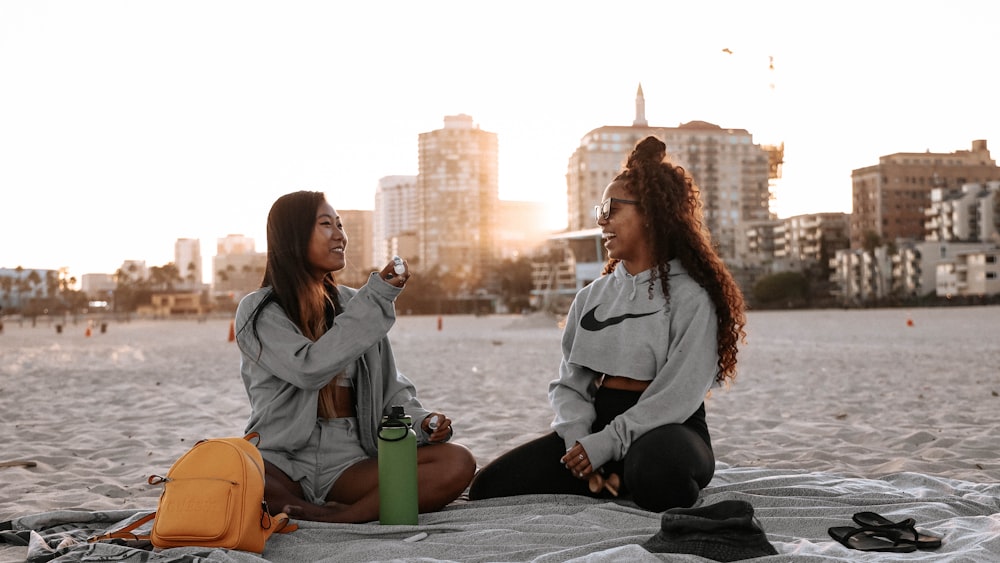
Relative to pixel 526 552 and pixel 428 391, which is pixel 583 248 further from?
pixel 526 552

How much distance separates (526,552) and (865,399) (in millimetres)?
5911

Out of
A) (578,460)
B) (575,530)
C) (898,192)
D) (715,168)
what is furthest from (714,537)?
(715,168)

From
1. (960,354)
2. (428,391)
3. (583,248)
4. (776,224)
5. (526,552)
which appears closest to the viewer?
(526,552)

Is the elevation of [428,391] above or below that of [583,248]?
below

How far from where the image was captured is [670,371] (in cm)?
331

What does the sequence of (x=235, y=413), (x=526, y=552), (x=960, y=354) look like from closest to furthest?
(x=526, y=552) < (x=235, y=413) < (x=960, y=354)

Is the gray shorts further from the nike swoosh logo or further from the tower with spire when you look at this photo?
the tower with spire

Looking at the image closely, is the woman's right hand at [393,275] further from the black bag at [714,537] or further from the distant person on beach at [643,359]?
the black bag at [714,537]

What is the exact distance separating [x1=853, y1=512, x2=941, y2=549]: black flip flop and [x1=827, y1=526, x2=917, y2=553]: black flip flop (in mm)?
26

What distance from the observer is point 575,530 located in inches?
119

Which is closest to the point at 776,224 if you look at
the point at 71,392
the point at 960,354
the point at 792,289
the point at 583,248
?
the point at 792,289

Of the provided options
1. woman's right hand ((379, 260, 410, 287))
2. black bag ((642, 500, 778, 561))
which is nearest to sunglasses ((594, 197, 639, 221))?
woman's right hand ((379, 260, 410, 287))

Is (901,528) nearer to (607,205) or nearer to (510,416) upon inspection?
(607,205)

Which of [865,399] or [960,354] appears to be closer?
[865,399]
